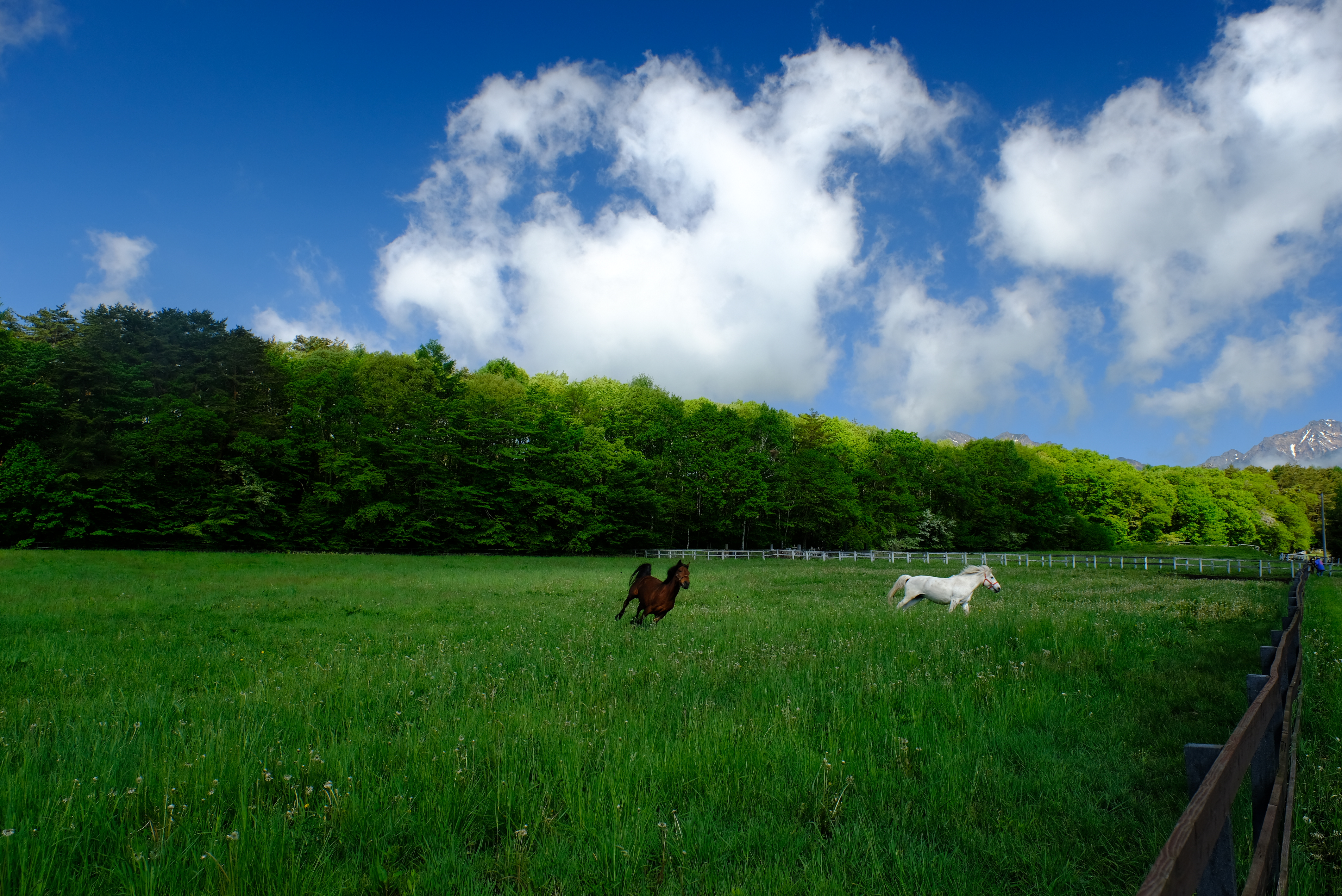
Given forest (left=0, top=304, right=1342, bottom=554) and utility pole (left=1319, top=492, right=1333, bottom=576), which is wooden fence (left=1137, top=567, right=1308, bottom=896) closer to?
forest (left=0, top=304, right=1342, bottom=554)

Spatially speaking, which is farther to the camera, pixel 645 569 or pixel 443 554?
pixel 443 554

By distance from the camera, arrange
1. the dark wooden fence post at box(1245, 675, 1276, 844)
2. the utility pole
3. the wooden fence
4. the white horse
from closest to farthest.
Result: the wooden fence
the dark wooden fence post at box(1245, 675, 1276, 844)
the white horse
the utility pole

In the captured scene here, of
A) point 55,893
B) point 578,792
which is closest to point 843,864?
point 578,792

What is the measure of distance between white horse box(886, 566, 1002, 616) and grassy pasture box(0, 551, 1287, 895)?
10.4 feet

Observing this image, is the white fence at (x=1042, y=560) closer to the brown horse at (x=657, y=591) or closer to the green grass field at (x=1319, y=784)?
the brown horse at (x=657, y=591)

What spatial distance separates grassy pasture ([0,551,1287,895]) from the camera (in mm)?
3365

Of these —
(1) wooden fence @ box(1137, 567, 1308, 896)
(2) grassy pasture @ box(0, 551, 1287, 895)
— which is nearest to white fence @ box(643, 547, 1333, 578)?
(2) grassy pasture @ box(0, 551, 1287, 895)

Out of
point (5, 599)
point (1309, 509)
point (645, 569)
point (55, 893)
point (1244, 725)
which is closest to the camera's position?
point (1244, 725)

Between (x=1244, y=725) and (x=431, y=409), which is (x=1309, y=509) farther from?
(x=1244, y=725)

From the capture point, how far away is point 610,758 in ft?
15.3

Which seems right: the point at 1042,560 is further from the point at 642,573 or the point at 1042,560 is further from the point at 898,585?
the point at 642,573

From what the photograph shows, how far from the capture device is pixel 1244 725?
2479 millimetres

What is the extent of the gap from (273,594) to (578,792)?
1943 centimetres

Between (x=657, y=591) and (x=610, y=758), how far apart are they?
7.53 m
